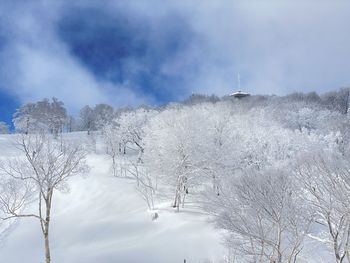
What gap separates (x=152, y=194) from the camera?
4084 cm

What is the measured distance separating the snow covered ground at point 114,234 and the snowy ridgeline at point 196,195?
0.10 meters

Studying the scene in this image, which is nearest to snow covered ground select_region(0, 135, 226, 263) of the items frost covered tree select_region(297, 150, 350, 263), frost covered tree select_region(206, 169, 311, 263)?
frost covered tree select_region(206, 169, 311, 263)

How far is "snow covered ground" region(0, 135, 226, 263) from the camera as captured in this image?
26844 millimetres

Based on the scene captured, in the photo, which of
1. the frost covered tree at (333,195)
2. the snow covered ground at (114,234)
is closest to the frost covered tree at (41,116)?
the snow covered ground at (114,234)

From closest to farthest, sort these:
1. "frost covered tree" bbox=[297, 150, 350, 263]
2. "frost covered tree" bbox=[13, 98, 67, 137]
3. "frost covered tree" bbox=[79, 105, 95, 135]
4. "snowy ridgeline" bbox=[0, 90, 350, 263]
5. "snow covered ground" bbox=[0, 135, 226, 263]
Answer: "frost covered tree" bbox=[297, 150, 350, 263], "snowy ridgeline" bbox=[0, 90, 350, 263], "snow covered ground" bbox=[0, 135, 226, 263], "frost covered tree" bbox=[13, 98, 67, 137], "frost covered tree" bbox=[79, 105, 95, 135]

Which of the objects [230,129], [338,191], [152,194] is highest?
[230,129]

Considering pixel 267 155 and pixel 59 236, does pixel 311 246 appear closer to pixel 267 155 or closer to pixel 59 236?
pixel 267 155

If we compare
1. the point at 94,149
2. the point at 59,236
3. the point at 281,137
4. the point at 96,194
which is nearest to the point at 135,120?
the point at 94,149

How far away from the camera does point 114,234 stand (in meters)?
31.8

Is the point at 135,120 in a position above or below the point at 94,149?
above

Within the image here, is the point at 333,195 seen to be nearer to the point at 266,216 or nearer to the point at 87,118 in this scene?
the point at 266,216

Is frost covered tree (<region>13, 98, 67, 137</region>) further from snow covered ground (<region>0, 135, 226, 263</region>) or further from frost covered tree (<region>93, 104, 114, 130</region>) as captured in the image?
snow covered ground (<region>0, 135, 226, 263</region>)

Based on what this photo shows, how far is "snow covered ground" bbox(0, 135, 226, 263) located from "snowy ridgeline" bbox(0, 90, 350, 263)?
0.10 metres

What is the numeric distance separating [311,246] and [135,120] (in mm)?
42855
